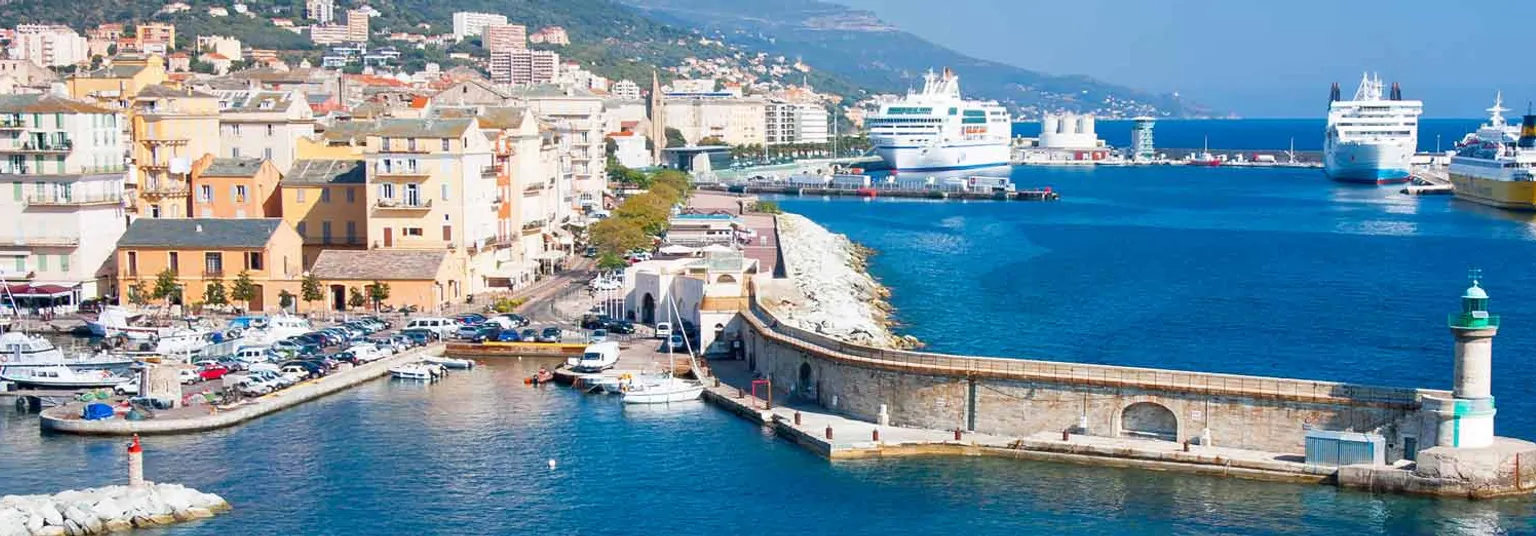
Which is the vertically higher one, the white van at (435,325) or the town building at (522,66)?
the town building at (522,66)

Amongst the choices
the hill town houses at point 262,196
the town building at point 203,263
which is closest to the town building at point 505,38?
the hill town houses at point 262,196

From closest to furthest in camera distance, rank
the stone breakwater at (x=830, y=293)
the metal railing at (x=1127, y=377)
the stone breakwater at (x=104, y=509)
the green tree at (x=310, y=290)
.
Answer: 1. the stone breakwater at (x=104, y=509)
2. the metal railing at (x=1127, y=377)
3. the stone breakwater at (x=830, y=293)
4. the green tree at (x=310, y=290)

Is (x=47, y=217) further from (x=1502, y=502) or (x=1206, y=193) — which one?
(x=1206, y=193)

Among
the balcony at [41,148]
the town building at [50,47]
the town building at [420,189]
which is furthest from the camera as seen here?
the town building at [50,47]

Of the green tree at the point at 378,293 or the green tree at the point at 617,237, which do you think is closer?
the green tree at the point at 378,293

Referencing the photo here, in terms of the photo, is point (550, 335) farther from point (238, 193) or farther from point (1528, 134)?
point (1528, 134)

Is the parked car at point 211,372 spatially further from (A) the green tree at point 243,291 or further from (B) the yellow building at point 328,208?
(B) the yellow building at point 328,208

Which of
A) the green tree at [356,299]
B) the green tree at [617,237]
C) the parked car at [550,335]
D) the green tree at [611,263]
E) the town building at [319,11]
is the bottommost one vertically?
the parked car at [550,335]
